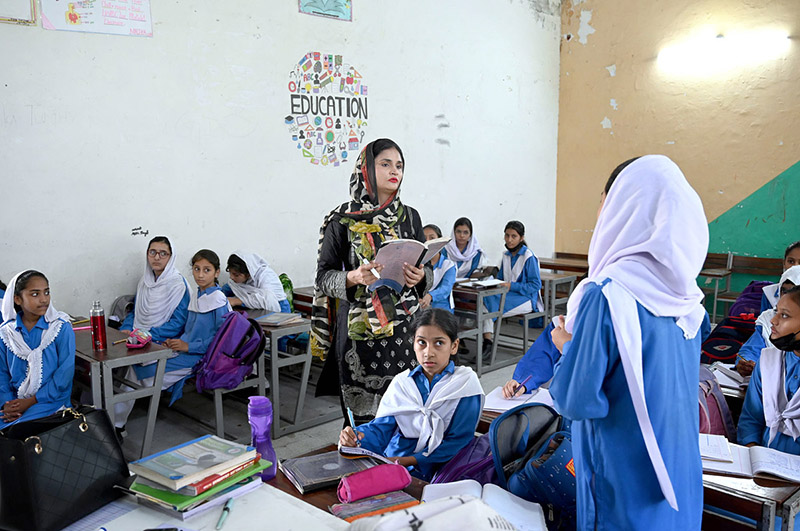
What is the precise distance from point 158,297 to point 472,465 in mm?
2789

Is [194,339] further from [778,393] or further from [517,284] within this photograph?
[778,393]

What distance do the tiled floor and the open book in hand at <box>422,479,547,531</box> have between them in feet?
6.45

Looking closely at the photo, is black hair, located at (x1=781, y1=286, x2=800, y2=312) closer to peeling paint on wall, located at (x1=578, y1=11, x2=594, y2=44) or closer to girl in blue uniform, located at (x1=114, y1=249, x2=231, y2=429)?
girl in blue uniform, located at (x1=114, y1=249, x2=231, y2=429)

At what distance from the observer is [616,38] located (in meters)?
6.85

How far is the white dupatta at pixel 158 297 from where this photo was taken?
3918 millimetres

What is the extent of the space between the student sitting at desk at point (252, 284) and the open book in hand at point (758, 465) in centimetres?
316

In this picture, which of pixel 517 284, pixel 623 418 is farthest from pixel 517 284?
pixel 623 418

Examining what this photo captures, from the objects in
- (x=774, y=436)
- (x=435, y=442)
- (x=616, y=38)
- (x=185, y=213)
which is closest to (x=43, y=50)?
(x=185, y=213)

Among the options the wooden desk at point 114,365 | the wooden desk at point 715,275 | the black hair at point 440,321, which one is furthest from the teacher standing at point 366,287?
the wooden desk at point 715,275

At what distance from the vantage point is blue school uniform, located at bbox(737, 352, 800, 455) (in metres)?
2.15

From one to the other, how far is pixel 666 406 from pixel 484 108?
563 centimetres

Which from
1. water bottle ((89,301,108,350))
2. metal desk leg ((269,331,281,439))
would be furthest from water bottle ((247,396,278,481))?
metal desk leg ((269,331,281,439))

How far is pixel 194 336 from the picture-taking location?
3.79 metres

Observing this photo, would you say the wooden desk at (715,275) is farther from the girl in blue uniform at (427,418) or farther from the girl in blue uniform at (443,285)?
the girl in blue uniform at (427,418)
